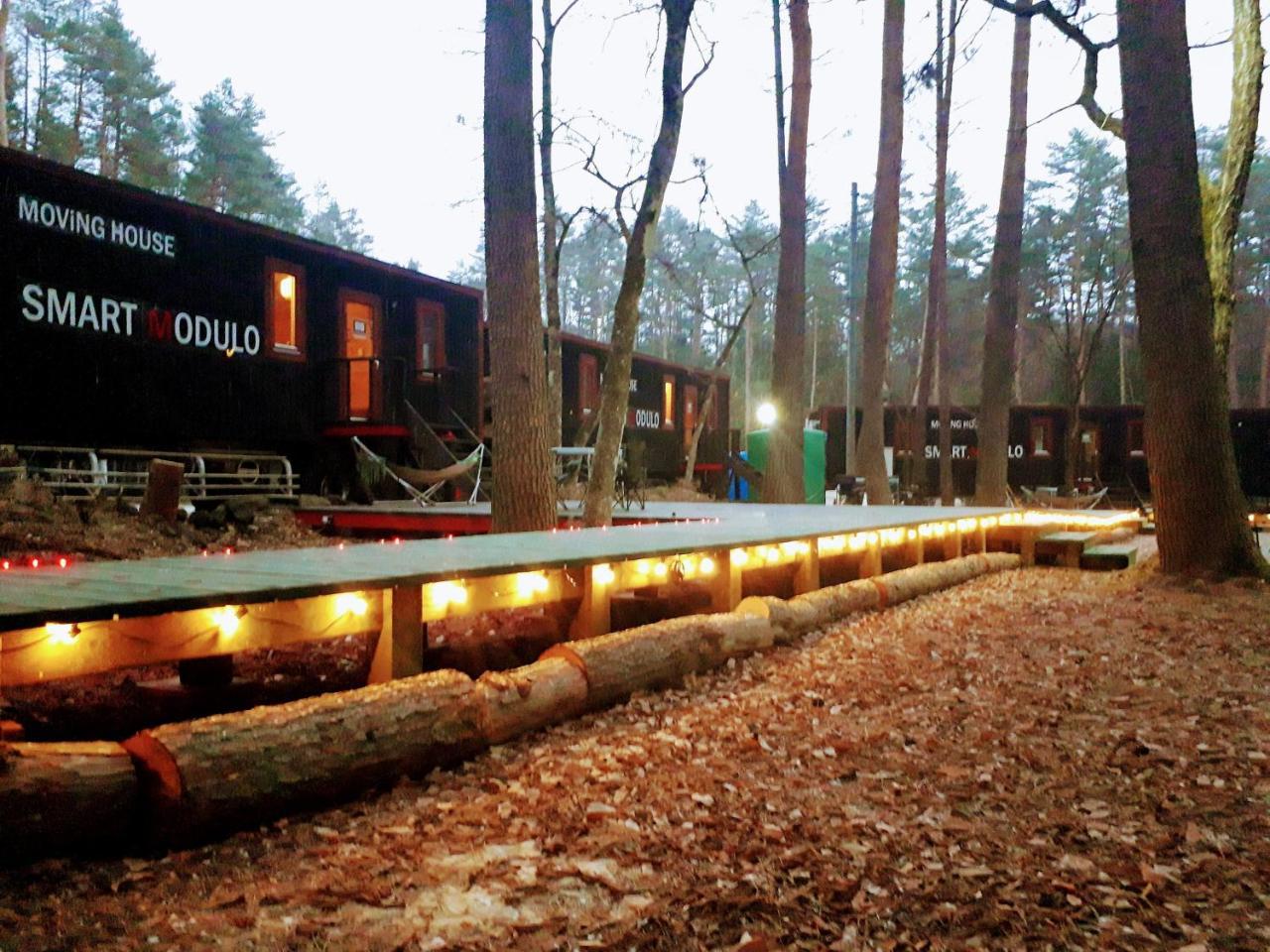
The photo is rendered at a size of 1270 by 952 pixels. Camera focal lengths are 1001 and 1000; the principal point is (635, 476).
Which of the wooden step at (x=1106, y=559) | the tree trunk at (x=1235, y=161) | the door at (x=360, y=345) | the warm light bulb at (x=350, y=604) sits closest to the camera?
the warm light bulb at (x=350, y=604)

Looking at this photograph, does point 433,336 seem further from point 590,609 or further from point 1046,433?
point 1046,433

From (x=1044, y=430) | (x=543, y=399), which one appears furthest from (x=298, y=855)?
(x=1044, y=430)

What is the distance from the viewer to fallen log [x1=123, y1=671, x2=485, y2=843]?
263 cm

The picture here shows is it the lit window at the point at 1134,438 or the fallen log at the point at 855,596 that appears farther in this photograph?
the lit window at the point at 1134,438

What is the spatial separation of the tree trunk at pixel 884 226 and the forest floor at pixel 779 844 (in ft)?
37.8

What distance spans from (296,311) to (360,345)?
1.38m

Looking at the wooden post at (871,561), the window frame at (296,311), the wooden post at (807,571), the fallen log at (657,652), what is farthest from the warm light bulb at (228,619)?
the window frame at (296,311)

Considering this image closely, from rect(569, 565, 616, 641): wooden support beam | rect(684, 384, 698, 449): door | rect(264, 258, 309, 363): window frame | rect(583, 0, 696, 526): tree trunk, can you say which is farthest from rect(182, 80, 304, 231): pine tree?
rect(569, 565, 616, 641): wooden support beam

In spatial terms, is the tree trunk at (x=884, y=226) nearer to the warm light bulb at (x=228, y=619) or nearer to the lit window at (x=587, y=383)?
Result: the lit window at (x=587, y=383)

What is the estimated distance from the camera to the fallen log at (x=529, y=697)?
3627mm

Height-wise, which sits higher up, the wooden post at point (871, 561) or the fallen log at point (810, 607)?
the wooden post at point (871, 561)

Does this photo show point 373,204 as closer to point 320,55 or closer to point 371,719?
point 320,55

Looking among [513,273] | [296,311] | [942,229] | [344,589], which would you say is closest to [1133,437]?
[942,229]

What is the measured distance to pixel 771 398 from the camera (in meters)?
14.4
